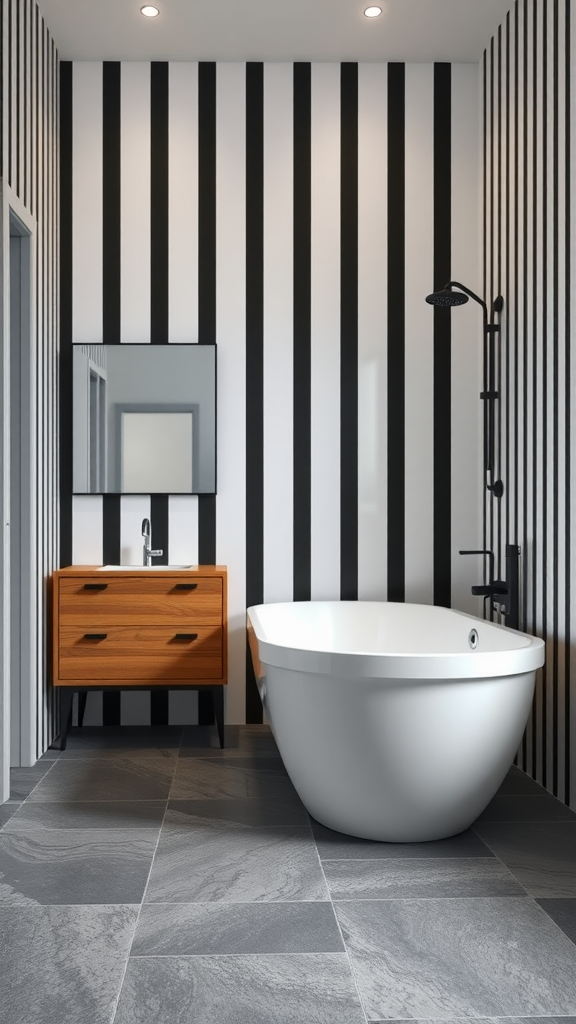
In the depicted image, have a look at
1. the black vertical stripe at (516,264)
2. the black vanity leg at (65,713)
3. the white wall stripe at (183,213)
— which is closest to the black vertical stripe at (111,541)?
the black vanity leg at (65,713)

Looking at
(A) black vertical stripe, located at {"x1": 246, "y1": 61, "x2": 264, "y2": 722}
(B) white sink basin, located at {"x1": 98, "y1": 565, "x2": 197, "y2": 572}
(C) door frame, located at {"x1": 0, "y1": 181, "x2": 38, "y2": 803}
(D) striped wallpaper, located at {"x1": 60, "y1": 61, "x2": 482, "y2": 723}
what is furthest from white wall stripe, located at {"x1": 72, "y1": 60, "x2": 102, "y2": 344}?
(B) white sink basin, located at {"x1": 98, "y1": 565, "x2": 197, "y2": 572}

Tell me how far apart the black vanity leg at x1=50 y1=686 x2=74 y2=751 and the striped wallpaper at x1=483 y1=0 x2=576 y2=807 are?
6.21 feet

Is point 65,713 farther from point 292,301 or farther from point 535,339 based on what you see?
point 535,339

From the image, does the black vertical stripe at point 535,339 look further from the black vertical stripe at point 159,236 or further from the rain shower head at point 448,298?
the black vertical stripe at point 159,236

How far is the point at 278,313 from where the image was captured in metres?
3.88

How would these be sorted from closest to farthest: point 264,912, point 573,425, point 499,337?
point 264,912
point 573,425
point 499,337

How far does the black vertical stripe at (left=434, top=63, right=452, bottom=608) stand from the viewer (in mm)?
3893

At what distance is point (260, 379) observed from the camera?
3.88 metres

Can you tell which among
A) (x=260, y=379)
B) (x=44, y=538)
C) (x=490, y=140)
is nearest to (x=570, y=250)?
(x=490, y=140)

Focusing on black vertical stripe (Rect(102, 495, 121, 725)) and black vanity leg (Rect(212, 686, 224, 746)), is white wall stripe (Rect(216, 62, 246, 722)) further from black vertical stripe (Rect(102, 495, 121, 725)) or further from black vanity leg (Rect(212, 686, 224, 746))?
black vertical stripe (Rect(102, 495, 121, 725))

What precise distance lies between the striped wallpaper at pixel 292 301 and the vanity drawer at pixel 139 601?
392 mm

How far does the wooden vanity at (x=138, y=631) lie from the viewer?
345 cm

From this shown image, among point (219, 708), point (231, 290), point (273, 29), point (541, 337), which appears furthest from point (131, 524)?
point (273, 29)

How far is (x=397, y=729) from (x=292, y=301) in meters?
2.32
